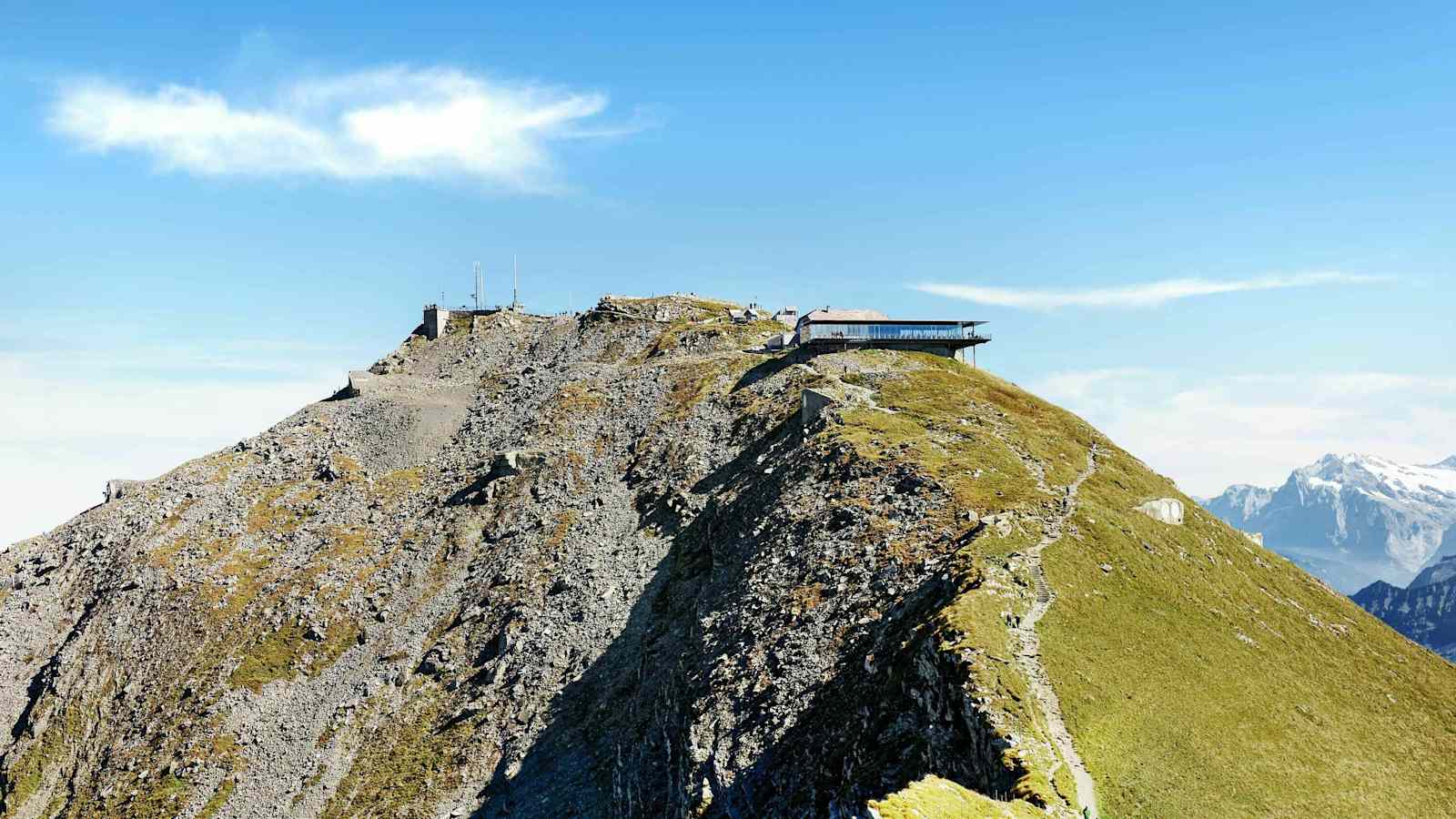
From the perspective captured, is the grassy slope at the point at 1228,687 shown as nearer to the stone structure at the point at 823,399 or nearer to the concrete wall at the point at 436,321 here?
the stone structure at the point at 823,399

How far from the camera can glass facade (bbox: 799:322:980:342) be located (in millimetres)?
134250

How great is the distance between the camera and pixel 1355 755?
52.9 meters

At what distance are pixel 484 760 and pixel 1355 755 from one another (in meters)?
68.5

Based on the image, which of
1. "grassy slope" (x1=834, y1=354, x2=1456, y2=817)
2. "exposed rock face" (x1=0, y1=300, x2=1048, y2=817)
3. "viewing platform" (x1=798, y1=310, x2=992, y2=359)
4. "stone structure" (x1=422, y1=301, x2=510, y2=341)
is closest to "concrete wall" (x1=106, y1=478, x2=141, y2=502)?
"exposed rock face" (x1=0, y1=300, x2=1048, y2=817)

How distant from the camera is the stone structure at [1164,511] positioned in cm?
8100

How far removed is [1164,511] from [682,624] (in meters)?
44.5

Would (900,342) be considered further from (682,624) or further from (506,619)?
(506,619)

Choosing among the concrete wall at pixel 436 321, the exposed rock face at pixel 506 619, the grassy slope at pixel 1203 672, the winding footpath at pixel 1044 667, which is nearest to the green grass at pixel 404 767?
the exposed rock face at pixel 506 619

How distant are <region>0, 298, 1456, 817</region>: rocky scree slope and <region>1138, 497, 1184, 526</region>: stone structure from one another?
2661mm

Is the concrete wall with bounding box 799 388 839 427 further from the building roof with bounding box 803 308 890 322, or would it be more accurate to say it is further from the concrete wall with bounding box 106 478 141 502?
the concrete wall with bounding box 106 478 141 502

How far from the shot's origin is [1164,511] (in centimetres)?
8181

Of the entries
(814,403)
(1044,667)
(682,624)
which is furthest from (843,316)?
(1044,667)

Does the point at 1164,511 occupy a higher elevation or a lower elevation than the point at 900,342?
lower

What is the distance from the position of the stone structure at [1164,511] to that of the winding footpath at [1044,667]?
11.8 metres
